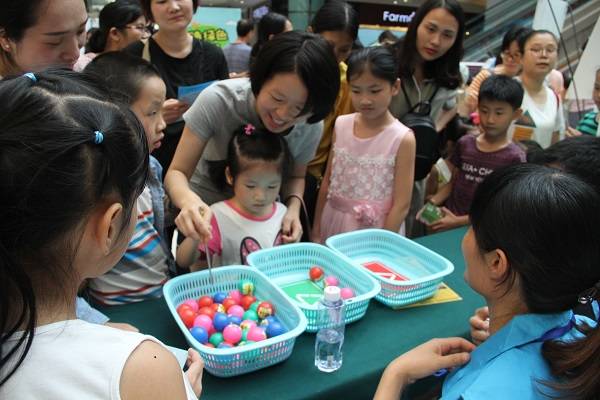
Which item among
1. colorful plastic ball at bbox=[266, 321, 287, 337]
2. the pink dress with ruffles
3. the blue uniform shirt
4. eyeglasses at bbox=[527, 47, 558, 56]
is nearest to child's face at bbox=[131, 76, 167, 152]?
colorful plastic ball at bbox=[266, 321, 287, 337]

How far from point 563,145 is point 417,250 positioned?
1.99 ft

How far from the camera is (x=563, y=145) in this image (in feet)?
5.11

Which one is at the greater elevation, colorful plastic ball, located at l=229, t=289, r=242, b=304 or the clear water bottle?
the clear water bottle

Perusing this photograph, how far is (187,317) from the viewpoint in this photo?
1.25 m

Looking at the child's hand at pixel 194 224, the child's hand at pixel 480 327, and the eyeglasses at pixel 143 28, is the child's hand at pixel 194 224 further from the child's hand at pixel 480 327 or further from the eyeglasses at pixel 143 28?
the eyeglasses at pixel 143 28

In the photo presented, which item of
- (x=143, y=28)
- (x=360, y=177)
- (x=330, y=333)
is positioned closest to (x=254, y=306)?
(x=330, y=333)

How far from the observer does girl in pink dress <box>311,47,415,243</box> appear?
1896 millimetres

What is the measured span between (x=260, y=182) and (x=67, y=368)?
3.64 ft

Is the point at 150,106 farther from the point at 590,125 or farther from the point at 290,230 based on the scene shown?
the point at 590,125

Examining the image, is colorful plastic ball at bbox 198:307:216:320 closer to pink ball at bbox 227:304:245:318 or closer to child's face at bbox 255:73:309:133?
pink ball at bbox 227:304:245:318

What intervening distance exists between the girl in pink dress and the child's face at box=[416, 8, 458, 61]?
0.41 meters

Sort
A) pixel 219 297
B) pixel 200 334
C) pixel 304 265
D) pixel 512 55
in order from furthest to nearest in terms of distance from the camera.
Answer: pixel 512 55
pixel 304 265
pixel 219 297
pixel 200 334

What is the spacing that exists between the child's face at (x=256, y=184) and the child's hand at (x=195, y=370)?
75 cm

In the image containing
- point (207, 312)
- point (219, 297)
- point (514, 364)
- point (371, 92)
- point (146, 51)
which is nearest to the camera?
point (514, 364)
